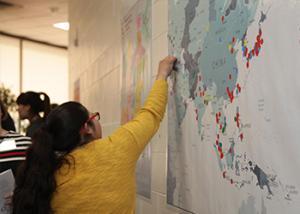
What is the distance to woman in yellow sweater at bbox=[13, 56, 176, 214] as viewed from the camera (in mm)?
1311

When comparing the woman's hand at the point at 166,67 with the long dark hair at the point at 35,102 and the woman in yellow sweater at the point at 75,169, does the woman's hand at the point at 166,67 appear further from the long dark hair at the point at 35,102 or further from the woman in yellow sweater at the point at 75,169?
the long dark hair at the point at 35,102

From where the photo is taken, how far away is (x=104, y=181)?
135 centimetres

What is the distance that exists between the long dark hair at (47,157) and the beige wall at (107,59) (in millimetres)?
496

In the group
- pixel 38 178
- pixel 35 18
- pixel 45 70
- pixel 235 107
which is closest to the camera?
pixel 235 107

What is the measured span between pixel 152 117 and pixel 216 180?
37 cm

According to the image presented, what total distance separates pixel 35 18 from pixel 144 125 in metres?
4.91

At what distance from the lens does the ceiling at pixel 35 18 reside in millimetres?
5430

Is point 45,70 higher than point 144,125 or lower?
higher

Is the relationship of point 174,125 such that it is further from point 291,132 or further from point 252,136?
point 291,132

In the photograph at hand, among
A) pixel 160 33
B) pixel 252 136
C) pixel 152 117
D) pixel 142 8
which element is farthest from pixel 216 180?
pixel 142 8

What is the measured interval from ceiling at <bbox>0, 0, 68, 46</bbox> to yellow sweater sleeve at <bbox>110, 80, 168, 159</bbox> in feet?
13.6

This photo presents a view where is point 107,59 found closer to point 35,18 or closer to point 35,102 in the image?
point 35,102

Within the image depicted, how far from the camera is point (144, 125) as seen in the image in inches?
58.1

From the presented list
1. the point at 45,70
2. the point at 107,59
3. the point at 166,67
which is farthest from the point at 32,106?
the point at 45,70
